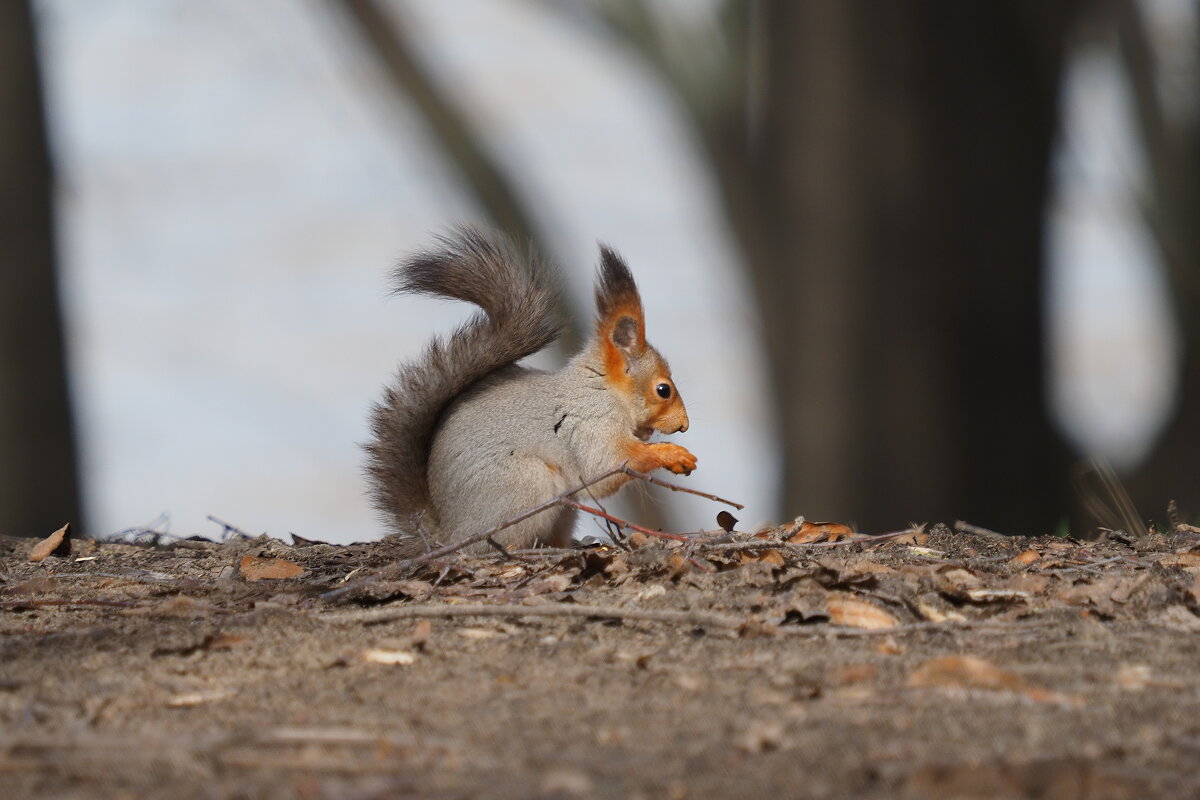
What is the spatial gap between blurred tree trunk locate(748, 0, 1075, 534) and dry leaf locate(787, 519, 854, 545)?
1788mm

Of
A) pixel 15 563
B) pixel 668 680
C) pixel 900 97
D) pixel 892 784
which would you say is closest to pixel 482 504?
pixel 15 563

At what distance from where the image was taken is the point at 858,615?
217 cm

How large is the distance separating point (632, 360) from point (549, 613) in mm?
1570

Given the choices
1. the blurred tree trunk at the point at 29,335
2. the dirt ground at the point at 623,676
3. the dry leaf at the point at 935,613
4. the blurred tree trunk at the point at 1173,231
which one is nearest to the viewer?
the dirt ground at the point at 623,676

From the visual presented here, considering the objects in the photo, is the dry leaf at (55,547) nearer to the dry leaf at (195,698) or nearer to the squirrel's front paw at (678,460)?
the squirrel's front paw at (678,460)

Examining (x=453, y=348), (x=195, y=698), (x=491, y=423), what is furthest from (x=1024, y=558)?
(x=195, y=698)

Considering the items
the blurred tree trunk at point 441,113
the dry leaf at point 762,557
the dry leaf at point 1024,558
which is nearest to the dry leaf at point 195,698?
the dry leaf at point 762,557

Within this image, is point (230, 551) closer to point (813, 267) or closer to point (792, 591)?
point (792, 591)

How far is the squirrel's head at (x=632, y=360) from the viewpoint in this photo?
11.8 ft

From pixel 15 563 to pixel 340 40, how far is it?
4452mm

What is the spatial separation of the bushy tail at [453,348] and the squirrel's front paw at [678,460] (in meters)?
0.43

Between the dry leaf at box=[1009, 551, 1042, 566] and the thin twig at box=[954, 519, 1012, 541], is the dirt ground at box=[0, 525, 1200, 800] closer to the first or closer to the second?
the dry leaf at box=[1009, 551, 1042, 566]

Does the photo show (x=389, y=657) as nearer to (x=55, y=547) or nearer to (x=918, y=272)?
(x=55, y=547)

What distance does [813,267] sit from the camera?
511 cm
